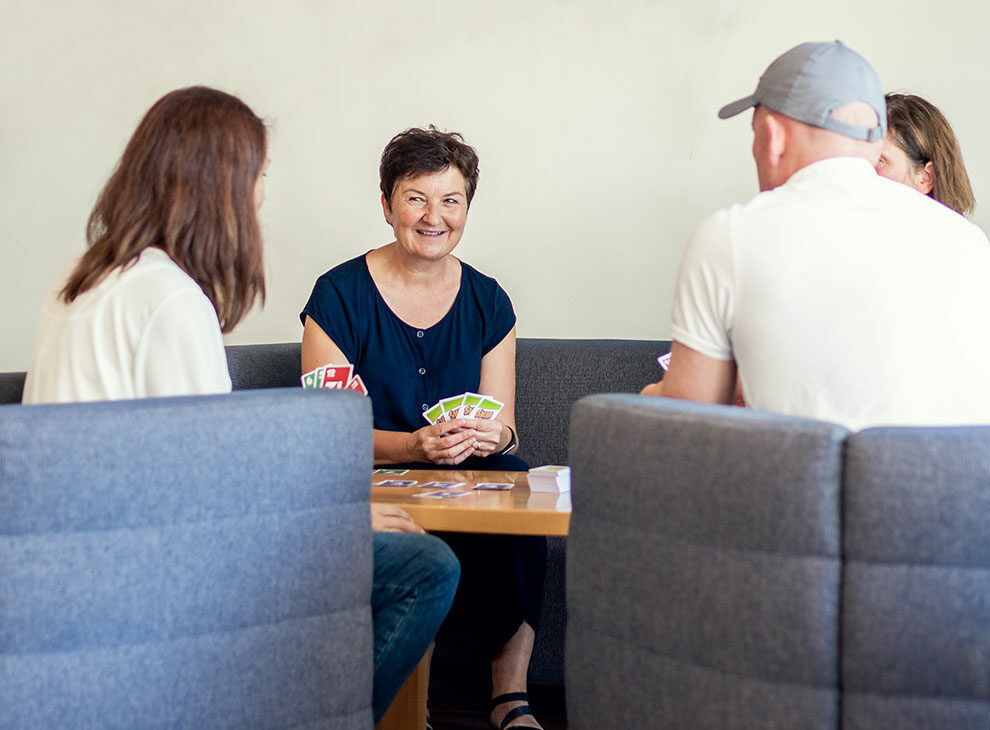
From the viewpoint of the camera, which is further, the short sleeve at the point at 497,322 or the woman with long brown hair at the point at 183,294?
the short sleeve at the point at 497,322

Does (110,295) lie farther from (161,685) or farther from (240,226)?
(161,685)

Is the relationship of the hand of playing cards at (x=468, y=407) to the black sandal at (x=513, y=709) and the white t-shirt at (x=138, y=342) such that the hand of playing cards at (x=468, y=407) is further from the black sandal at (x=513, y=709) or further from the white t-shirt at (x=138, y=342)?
the white t-shirt at (x=138, y=342)

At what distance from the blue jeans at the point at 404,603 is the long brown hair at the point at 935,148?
1.76 metres

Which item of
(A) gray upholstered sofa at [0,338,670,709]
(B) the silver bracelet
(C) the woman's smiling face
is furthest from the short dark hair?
(B) the silver bracelet

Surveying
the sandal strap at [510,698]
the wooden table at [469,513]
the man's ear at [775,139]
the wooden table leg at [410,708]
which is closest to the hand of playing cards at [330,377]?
the wooden table at [469,513]

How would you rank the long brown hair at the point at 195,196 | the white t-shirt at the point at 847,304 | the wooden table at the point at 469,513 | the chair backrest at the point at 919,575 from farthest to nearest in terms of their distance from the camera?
the wooden table at the point at 469,513
the long brown hair at the point at 195,196
the white t-shirt at the point at 847,304
the chair backrest at the point at 919,575

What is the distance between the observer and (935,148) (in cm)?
289

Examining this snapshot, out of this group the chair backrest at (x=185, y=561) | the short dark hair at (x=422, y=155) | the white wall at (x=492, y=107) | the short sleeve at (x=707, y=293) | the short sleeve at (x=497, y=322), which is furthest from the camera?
the white wall at (x=492, y=107)

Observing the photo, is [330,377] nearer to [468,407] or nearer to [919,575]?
[468,407]

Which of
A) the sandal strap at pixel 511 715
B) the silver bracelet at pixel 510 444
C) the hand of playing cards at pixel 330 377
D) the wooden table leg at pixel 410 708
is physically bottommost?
the sandal strap at pixel 511 715

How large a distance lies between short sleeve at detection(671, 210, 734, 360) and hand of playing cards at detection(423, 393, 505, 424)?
1.06 m

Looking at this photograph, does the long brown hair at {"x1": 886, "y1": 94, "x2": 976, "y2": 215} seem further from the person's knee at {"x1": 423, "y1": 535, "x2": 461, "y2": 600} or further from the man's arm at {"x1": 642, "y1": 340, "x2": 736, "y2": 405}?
the person's knee at {"x1": 423, "y1": 535, "x2": 461, "y2": 600}

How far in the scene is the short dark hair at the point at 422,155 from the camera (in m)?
3.14

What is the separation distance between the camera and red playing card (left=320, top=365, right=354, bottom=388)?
2.74m
